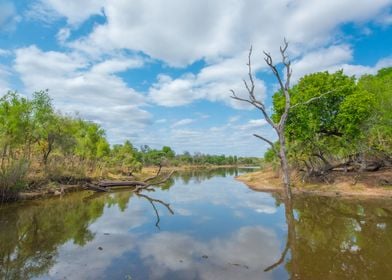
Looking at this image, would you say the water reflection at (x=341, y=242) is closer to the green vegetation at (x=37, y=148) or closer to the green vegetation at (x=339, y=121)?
the green vegetation at (x=339, y=121)

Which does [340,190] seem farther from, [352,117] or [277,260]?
[277,260]

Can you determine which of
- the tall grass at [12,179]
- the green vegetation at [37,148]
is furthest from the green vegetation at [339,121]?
the tall grass at [12,179]

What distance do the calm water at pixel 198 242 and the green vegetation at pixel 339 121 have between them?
7643 millimetres

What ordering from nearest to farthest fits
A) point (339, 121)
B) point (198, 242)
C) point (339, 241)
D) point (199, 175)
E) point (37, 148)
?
point (339, 241)
point (198, 242)
point (339, 121)
point (37, 148)
point (199, 175)

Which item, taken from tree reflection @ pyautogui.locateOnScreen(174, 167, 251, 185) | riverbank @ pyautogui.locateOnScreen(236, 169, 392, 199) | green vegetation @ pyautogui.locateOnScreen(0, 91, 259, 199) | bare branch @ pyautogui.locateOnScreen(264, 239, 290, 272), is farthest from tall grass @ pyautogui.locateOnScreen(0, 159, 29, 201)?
tree reflection @ pyautogui.locateOnScreen(174, 167, 251, 185)

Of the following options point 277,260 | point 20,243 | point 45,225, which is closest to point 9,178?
point 45,225

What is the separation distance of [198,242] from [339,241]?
4240mm

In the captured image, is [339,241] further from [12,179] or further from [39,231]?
[12,179]

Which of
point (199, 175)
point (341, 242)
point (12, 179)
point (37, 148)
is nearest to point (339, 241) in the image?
point (341, 242)

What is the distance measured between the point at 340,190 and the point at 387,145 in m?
5.71

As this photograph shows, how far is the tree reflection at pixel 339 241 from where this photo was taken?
21.4 feet

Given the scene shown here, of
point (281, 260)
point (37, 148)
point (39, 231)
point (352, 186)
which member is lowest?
point (281, 260)

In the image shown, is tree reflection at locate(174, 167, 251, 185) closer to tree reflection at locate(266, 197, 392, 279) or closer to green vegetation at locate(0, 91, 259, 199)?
green vegetation at locate(0, 91, 259, 199)

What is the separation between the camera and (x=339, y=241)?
8.90 meters
